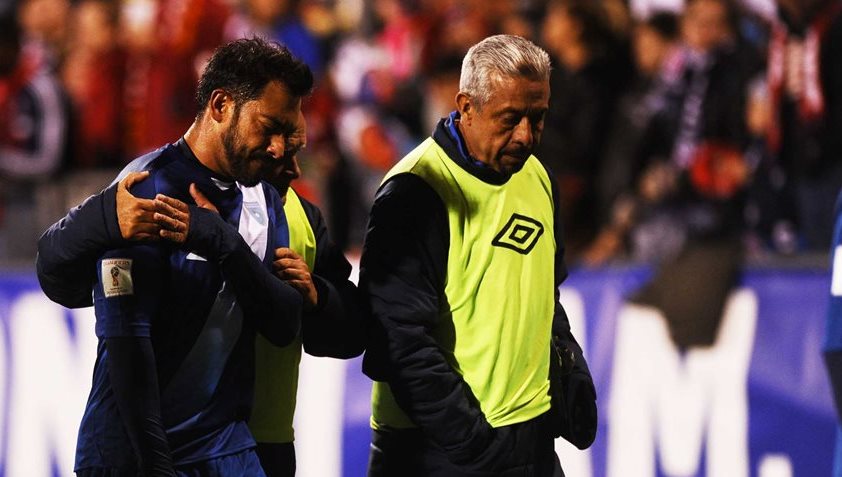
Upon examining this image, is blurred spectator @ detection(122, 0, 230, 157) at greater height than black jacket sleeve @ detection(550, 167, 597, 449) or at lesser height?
greater

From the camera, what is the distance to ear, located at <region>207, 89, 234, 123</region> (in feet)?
10.5

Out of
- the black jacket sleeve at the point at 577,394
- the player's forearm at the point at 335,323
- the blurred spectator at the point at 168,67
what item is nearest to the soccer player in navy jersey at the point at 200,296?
the player's forearm at the point at 335,323

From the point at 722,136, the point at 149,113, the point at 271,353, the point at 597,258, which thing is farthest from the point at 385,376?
the point at 149,113

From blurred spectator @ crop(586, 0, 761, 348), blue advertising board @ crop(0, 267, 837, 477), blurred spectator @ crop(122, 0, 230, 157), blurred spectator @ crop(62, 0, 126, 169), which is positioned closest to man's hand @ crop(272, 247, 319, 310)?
blue advertising board @ crop(0, 267, 837, 477)

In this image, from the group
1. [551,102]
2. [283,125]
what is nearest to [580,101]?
[551,102]

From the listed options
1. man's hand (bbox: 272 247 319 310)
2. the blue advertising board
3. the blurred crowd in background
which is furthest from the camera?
the blurred crowd in background

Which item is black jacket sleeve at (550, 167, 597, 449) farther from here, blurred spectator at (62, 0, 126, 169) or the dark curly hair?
blurred spectator at (62, 0, 126, 169)

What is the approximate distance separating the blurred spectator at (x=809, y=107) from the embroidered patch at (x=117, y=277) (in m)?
4.28

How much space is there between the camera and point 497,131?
11.7 feet

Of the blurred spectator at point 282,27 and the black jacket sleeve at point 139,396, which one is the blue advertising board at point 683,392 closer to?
the blurred spectator at point 282,27

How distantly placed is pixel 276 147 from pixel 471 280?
68 centimetres

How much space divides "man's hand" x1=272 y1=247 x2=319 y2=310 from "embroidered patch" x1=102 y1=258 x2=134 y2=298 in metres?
0.48

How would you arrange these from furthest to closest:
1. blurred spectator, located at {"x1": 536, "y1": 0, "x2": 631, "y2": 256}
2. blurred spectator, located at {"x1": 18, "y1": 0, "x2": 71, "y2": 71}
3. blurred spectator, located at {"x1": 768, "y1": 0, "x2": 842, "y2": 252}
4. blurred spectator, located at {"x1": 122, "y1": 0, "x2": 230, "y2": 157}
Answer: blurred spectator, located at {"x1": 18, "y1": 0, "x2": 71, "y2": 71}, blurred spectator, located at {"x1": 122, "y1": 0, "x2": 230, "y2": 157}, blurred spectator, located at {"x1": 536, "y1": 0, "x2": 631, "y2": 256}, blurred spectator, located at {"x1": 768, "y1": 0, "x2": 842, "y2": 252}

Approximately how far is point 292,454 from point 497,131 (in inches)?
40.2
